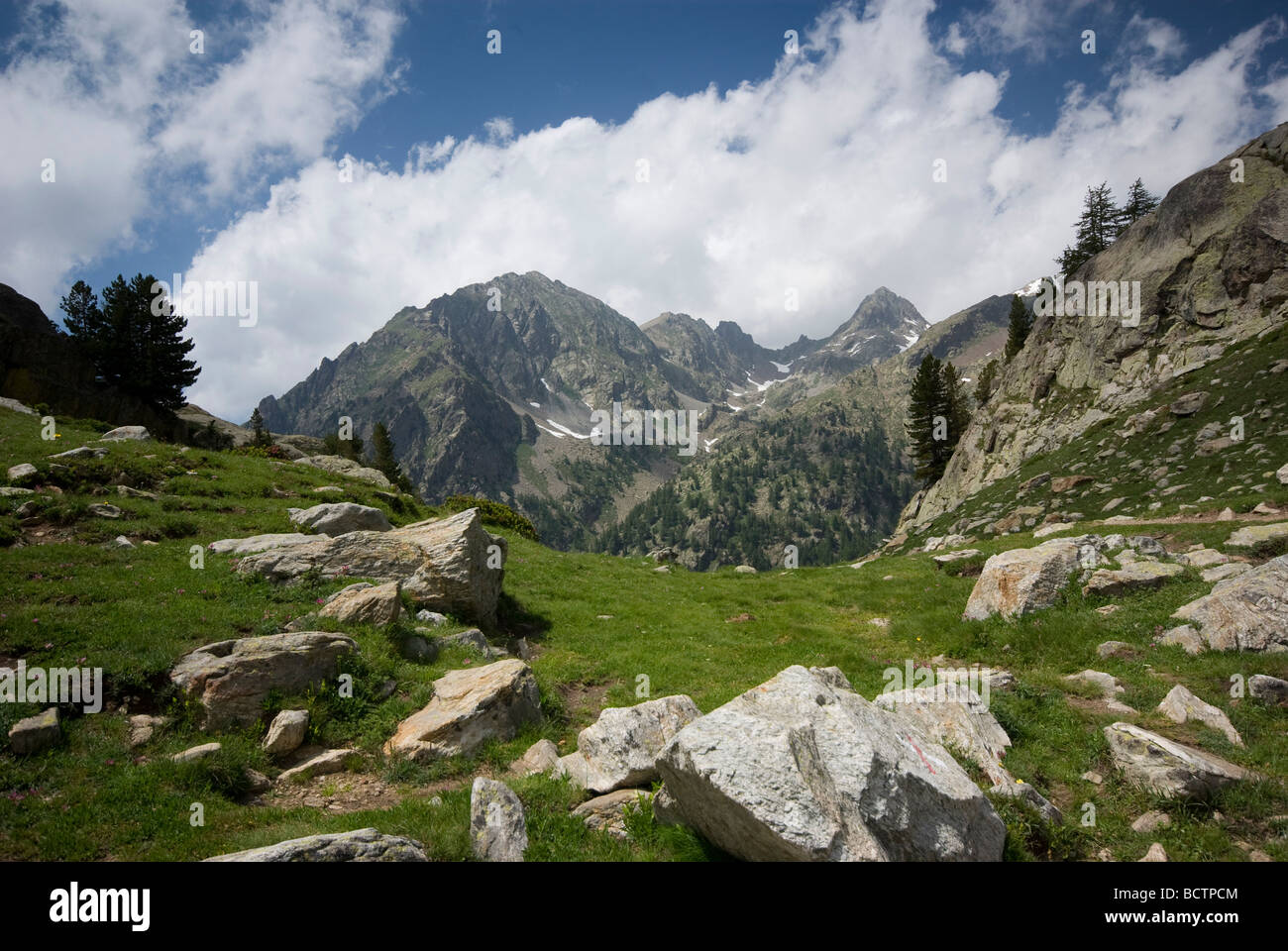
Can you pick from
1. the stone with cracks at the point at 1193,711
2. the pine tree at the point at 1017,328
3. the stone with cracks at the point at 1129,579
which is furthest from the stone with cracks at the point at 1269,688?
the pine tree at the point at 1017,328

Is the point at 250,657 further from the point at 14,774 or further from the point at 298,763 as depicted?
the point at 14,774

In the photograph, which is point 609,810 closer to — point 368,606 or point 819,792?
point 819,792

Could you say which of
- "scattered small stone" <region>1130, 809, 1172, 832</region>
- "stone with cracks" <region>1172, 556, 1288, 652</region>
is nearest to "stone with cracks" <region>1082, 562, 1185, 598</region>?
"stone with cracks" <region>1172, 556, 1288, 652</region>

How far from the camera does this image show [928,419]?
79.9 m

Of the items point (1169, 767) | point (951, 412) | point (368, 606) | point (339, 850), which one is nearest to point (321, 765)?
point (339, 850)

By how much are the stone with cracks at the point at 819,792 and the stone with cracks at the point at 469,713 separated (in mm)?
5594

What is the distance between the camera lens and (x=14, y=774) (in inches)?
334

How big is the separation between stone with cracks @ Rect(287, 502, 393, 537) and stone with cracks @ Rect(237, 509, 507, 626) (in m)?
3.94

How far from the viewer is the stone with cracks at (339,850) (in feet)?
18.6

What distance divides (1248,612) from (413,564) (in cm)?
2280
